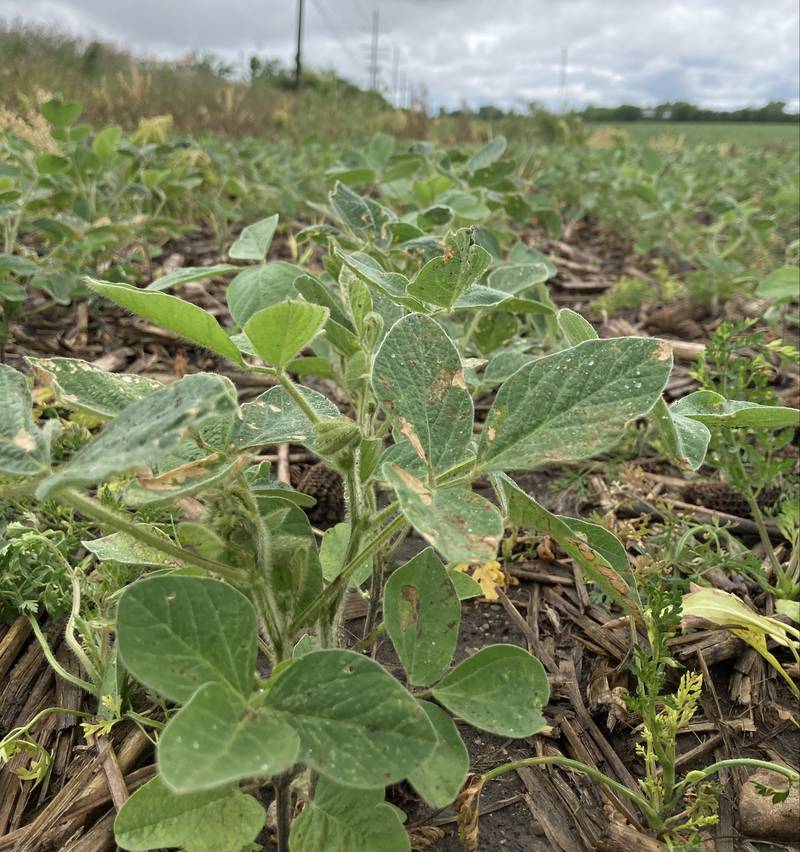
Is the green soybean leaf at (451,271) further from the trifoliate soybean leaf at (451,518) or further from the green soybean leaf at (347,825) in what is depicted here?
the green soybean leaf at (347,825)

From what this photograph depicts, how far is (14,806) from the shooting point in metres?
0.92

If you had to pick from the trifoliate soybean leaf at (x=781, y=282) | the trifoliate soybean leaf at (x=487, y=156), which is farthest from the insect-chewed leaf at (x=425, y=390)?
the trifoliate soybean leaf at (x=487, y=156)

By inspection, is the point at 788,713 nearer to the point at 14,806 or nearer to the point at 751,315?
the point at 14,806

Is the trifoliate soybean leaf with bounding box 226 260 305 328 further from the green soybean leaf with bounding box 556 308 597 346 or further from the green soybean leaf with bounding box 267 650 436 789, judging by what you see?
the green soybean leaf with bounding box 267 650 436 789

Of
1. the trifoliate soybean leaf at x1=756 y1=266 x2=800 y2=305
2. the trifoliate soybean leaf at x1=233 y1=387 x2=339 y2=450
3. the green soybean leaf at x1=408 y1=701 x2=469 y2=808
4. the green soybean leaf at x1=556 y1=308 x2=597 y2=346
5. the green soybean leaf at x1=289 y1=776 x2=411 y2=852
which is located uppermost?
the green soybean leaf at x1=556 y1=308 x2=597 y2=346

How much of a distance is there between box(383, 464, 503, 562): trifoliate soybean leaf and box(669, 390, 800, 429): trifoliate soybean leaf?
310mm

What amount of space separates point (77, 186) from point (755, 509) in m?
2.64

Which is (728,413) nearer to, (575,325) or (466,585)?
(575,325)

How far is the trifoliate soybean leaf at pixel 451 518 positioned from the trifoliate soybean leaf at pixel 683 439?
0.23 metres

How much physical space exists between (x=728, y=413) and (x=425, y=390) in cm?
35

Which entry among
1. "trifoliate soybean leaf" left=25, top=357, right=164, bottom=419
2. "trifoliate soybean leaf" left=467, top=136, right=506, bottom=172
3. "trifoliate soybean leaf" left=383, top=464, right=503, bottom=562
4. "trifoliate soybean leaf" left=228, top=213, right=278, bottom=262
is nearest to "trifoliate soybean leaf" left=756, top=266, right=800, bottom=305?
"trifoliate soybean leaf" left=467, top=136, right=506, bottom=172

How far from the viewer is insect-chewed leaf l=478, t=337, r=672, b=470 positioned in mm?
614

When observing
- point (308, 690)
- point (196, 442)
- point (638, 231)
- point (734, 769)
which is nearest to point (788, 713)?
point (734, 769)

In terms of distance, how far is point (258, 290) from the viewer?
103cm
